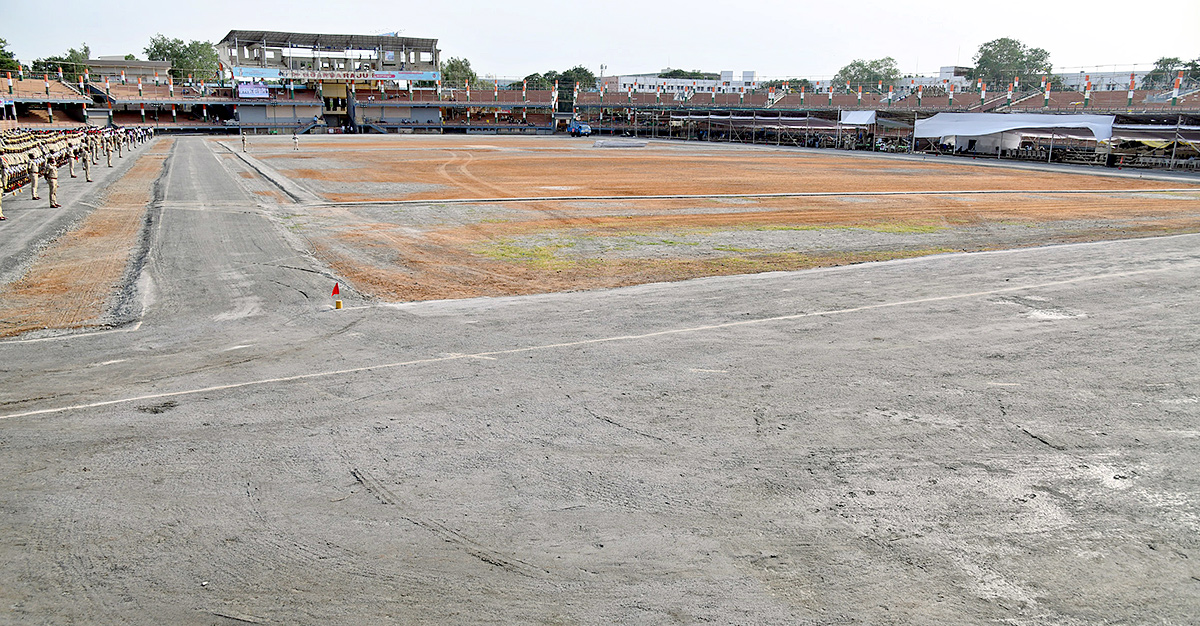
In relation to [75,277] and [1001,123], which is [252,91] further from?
[75,277]

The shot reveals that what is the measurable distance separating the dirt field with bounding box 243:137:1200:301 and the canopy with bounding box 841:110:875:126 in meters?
29.1

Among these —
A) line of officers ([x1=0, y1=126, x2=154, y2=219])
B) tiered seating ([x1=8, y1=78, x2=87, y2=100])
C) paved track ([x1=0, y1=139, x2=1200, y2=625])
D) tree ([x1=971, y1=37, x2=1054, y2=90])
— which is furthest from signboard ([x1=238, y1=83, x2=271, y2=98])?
tree ([x1=971, y1=37, x2=1054, y2=90])

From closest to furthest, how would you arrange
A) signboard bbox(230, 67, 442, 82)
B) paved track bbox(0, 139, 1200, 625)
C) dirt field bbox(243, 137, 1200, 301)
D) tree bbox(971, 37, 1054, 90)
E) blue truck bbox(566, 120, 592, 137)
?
paved track bbox(0, 139, 1200, 625), dirt field bbox(243, 137, 1200, 301), blue truck bbox(566, 120, 592, 137), signboard bbox(230, 67, 442, 82), tree bbox(971, 37, 1054, 90)

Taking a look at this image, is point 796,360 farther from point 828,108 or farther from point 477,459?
point 828,108

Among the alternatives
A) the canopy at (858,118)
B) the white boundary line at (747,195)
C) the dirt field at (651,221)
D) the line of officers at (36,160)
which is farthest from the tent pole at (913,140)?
the line of officers at (36,160)

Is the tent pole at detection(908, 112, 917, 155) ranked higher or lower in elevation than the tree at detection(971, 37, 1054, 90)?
lower

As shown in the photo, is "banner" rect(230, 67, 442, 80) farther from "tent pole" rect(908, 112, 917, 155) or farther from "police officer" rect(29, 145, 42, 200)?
"police officer" rect(29, 145, 42, 200)

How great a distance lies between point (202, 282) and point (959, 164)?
1865 inches

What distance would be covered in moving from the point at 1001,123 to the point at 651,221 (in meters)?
43.2

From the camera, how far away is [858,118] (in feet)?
226

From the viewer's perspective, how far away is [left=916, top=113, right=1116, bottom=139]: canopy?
47.2 meters

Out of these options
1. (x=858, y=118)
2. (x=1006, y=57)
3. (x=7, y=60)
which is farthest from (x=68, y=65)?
(x=1006, y=57)

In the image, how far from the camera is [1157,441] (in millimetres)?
6629

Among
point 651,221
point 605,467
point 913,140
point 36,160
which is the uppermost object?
point 913,140
